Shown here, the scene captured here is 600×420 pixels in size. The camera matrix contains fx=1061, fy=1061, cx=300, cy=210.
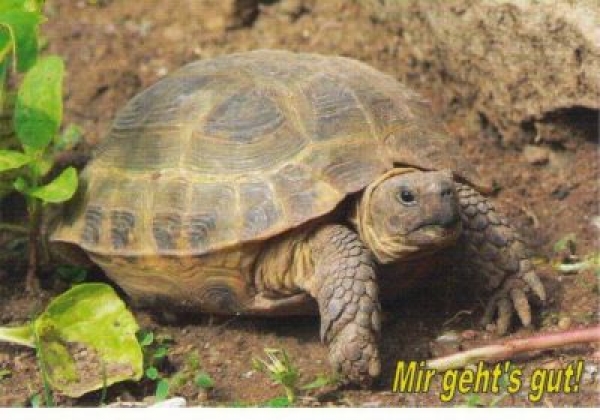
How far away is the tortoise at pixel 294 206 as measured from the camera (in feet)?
10.7

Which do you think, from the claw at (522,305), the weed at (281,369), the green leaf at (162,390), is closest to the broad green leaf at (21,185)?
the green leaf at (162,390)

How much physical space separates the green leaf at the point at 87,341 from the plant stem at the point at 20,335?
1.4 inches

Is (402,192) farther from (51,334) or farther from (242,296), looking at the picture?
(51,334)

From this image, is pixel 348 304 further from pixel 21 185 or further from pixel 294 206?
pixel 21 185

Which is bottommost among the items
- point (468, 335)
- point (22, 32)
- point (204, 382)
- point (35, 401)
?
point (35, 401)

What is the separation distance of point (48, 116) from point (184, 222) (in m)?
0.64

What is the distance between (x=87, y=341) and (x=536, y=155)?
7.01 feet

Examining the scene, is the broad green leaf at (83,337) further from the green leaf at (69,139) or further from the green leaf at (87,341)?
the green leaf at (69,139)

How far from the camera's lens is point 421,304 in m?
3.73

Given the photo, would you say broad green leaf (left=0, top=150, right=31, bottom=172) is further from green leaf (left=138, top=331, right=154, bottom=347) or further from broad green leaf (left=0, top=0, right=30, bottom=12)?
green leaf (left=138, top=331, right=154, bottom=347)

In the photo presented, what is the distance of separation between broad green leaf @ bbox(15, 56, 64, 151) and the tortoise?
0.91ft

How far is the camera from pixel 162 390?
3.24 metres

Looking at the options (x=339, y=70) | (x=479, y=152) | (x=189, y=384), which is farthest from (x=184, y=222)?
(x=479, y=152)

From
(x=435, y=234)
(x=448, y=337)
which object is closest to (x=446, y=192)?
(x=435, y=234)
